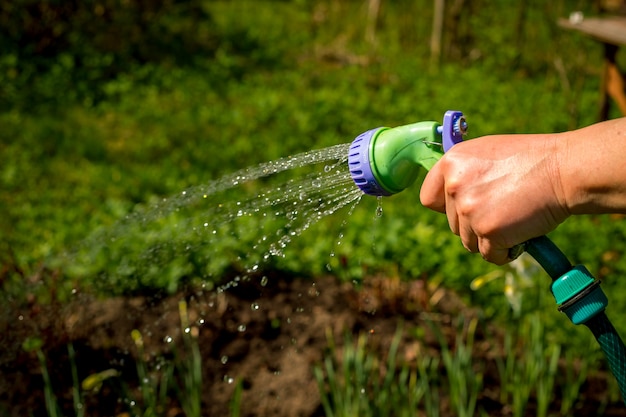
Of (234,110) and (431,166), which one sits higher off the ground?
(431,166)

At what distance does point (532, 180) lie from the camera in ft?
4.12

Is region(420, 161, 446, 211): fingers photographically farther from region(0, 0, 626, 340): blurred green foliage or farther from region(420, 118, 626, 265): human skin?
region(0, 0, 626, 340): blurred green foliage

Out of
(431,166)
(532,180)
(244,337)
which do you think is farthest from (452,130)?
(244,337)

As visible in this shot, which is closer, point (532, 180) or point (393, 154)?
point (532, 180)

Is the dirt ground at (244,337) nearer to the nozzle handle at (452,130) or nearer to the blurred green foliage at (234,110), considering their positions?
the blurred green foliage at (234,110)

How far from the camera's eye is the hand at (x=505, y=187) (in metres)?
1.26

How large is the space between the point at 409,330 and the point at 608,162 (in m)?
1.66

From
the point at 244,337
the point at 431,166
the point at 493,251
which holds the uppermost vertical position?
the point at 431,166

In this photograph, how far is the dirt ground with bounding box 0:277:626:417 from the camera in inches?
99.0

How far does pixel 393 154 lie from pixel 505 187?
0.25m

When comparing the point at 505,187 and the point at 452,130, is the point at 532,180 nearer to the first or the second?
the point at 505,187

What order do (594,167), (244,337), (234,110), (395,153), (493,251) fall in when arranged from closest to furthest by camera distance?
(594,167) < (493,251) < (395,153) < (244,337) < (234,110)

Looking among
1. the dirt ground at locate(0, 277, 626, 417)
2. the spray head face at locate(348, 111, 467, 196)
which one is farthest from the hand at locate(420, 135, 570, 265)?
the dirt ground at locate(0, 277, 626, 417)

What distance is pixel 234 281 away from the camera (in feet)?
9.37
